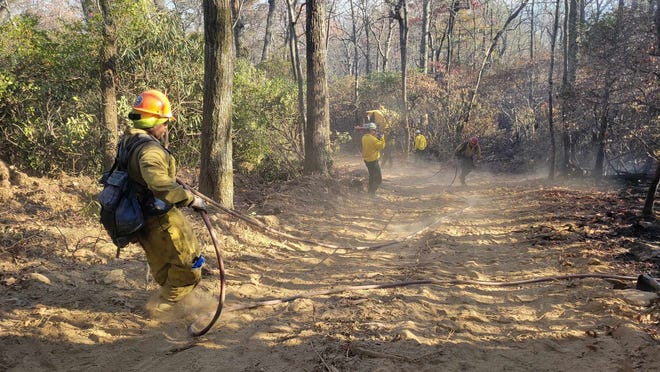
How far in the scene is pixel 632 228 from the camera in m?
6.92

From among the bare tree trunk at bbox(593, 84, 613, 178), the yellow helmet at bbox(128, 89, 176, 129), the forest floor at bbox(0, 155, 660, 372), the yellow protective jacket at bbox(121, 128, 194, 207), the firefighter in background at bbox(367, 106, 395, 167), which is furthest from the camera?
the firefighter in background at bbox(367, 106, 395, 167)

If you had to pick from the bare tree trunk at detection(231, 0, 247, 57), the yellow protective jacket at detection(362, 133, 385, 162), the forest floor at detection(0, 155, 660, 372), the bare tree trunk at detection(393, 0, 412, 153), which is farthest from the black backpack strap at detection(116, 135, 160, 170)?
the bare tree trunk at detection(393, 0, 412, 153)

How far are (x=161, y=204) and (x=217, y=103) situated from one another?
11.2 feet

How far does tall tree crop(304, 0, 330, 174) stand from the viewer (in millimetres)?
10789

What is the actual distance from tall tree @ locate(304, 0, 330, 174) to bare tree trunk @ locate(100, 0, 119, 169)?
15.0 feet

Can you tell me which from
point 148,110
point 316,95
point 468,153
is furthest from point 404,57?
point 148,110

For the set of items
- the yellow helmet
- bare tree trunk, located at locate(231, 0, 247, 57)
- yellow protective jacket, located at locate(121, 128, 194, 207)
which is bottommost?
yellow protective jacket, located at locate(121, 128, 194, 207)

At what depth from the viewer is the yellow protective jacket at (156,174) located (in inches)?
144

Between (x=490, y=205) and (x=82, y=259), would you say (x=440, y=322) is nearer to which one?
(x=82, y=259)

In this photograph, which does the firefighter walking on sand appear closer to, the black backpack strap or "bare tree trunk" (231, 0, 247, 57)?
"bare tree trunk" (231, 0, 247, 57)

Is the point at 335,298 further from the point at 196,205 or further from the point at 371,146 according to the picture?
the point at 371,146

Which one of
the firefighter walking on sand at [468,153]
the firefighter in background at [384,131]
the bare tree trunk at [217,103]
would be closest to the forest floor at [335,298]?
the bare tree trunk at [217,103]

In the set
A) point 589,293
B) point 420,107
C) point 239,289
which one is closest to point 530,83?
point 420,107

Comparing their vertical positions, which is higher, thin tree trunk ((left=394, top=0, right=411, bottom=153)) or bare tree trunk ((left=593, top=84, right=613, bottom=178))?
thin tree trunk ((left=394, top=0, right=411, bottom=153))
